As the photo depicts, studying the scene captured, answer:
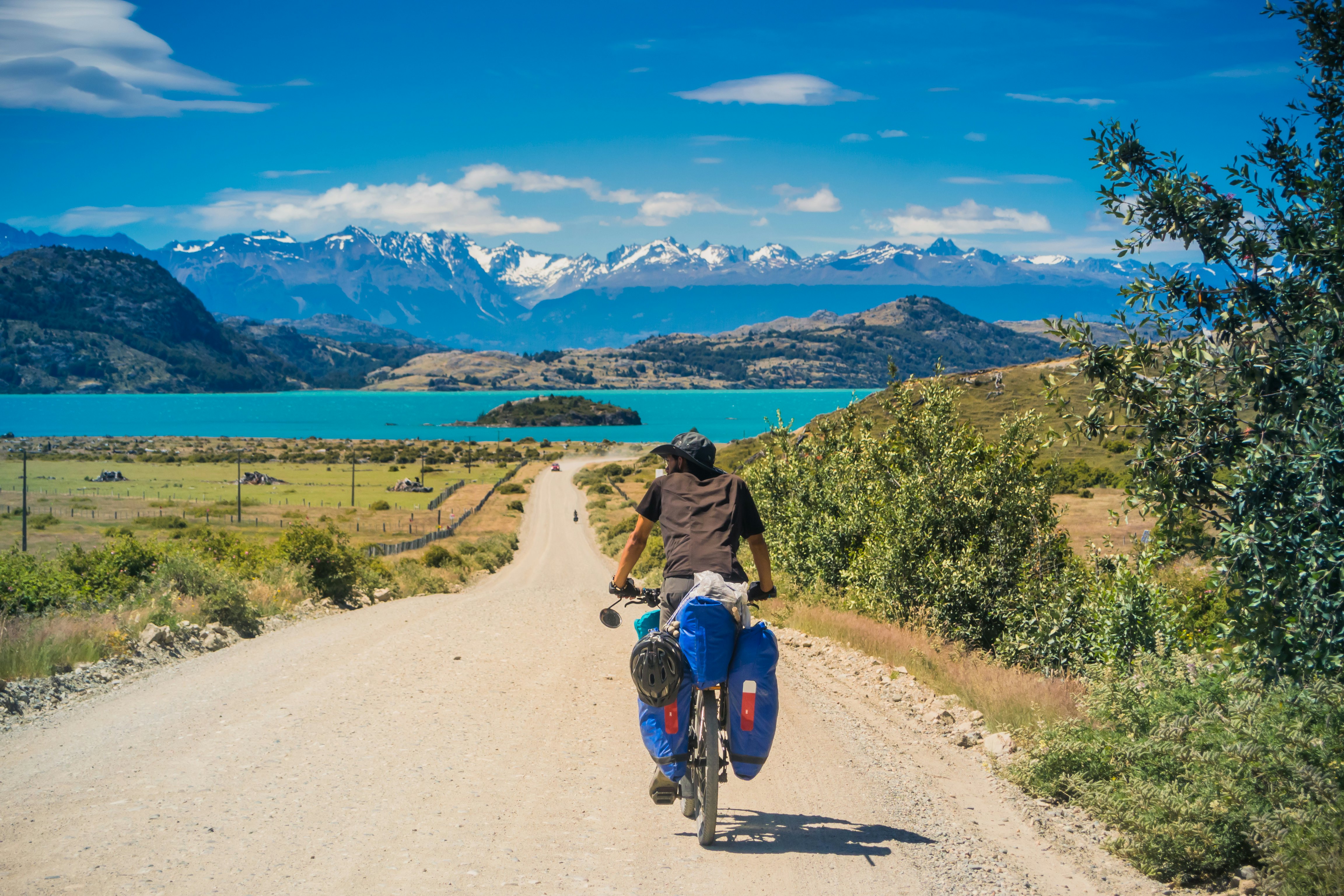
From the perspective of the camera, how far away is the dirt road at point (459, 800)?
511 centimetres

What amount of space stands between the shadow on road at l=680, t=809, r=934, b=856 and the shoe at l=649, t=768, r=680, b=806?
26cm

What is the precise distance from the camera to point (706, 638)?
5.55 m

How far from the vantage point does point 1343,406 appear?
503 cm

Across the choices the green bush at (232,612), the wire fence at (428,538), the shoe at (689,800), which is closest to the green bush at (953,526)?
the shoe at (689,800)

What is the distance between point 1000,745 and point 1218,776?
2436 mm

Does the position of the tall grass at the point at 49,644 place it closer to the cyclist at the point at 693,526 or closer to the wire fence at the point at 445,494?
the cyclist at the point at 693,526

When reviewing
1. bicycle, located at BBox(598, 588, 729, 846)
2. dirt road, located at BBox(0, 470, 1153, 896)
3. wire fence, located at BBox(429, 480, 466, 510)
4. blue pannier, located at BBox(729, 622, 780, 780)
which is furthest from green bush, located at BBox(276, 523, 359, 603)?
wire fence, located at BBox(429, 480, 466, 510)

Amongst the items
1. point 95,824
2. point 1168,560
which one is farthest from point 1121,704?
point 95,824

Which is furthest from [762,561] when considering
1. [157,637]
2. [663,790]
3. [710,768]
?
[157,637]

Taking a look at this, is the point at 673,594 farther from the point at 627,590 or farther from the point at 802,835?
the point at 802,835

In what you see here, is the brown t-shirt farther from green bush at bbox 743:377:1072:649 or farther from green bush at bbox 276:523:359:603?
green bush at bbox 276:523:359:603

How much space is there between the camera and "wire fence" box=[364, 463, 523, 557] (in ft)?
152

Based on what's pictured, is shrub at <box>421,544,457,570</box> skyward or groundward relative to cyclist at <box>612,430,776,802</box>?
groundward

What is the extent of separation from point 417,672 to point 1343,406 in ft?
29.7
